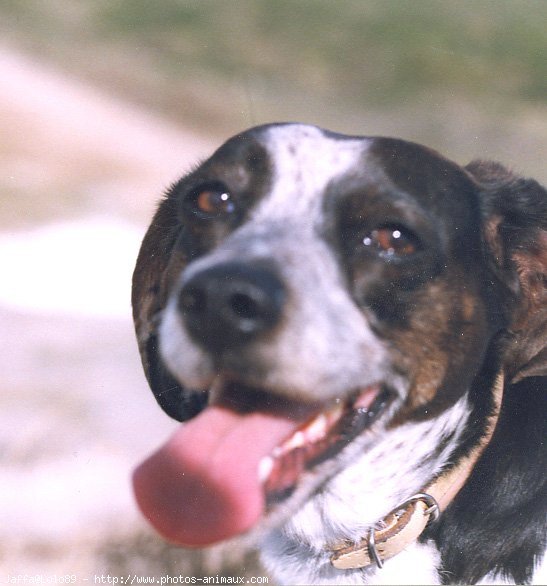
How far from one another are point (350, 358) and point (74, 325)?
3.25ft

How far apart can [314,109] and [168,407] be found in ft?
3.37

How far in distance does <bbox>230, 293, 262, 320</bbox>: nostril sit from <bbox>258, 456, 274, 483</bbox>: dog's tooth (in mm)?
371

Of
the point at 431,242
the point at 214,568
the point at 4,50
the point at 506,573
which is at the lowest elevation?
the point at 214,568

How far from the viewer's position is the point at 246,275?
57.6 inches

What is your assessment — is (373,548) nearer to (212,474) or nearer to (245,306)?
(212,474)

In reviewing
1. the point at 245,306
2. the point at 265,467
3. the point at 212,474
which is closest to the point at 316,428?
the point at 265,467

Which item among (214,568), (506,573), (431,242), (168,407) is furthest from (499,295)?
(214,568)

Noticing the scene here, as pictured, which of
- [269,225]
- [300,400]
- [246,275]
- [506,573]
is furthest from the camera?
[506,573]

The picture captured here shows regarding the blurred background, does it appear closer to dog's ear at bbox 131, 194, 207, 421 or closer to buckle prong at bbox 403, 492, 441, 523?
dog's ear at bbox 131, 194, 207, 421

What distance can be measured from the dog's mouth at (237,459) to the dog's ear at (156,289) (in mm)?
366

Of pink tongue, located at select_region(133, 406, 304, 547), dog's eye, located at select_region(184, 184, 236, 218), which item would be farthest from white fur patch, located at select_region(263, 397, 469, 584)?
dog's eye, located at select_region(184, 184, 236, 218)

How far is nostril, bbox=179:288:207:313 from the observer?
1497 mm

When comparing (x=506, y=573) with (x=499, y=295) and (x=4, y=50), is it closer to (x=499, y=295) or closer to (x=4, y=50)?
(x=499, y=295)

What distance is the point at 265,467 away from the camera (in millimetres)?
1613
